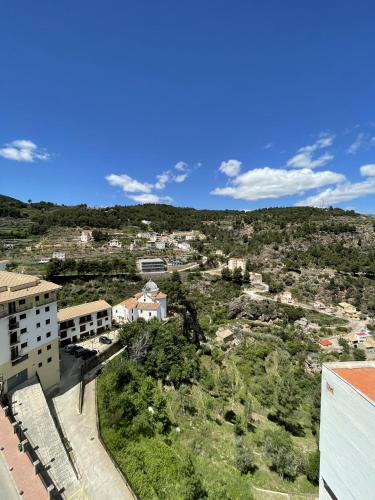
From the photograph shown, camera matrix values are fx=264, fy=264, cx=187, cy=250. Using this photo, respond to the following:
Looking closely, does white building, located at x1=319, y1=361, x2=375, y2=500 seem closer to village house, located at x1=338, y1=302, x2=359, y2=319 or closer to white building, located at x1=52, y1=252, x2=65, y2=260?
village house, located at x1=338, y1=302, x2=359, y2=319

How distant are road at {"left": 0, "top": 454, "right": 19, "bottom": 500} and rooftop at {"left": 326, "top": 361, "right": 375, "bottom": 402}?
669 inches

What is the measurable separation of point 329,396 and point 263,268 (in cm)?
7761

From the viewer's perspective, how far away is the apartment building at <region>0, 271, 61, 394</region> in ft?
64.2

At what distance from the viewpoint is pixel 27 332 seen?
21031 millimetres

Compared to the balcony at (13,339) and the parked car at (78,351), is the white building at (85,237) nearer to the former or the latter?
the parked car at (78,351)

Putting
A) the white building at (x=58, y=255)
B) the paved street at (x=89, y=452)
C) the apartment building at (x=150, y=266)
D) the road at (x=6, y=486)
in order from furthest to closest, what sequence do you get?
1. the apartment building at (x=150, y=266)
2. the white building at (x=58, y=255)
3. the paved street at (x=89, y=452)
4. the road at (x=6, y=486)

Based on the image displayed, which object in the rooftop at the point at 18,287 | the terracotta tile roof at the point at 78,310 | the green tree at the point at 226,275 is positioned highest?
the rooftop at the point at 18,287

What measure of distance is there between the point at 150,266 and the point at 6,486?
60204mm

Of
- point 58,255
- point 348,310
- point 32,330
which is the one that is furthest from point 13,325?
point 348,310

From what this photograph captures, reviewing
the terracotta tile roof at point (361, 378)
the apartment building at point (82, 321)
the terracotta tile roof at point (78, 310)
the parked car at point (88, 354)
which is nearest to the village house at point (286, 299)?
the apartment building at point (82, 321)

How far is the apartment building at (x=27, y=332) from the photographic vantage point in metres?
19.6

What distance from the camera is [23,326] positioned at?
20734 millimetres

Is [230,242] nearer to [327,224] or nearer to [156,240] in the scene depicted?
[156,240]

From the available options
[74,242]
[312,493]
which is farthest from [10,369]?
[74,242]
